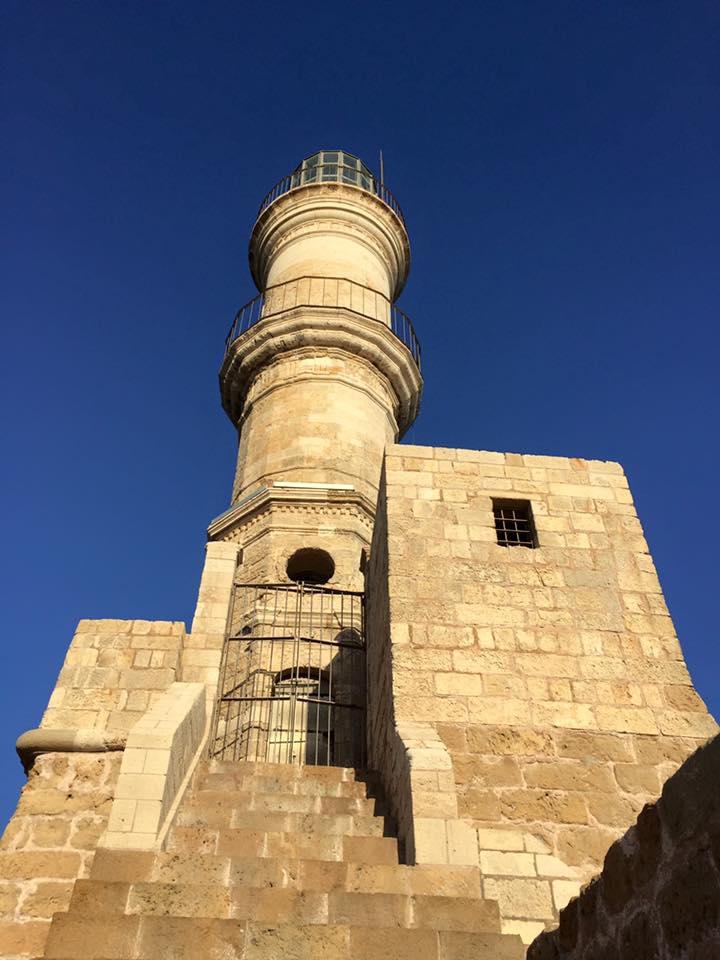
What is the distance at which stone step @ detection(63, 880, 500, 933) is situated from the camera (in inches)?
171

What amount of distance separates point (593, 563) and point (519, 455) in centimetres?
141

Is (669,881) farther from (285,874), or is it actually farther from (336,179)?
(336,179)

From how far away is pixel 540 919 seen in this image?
493 centimetres

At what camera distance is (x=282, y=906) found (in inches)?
174

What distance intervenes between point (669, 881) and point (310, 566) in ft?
32.2

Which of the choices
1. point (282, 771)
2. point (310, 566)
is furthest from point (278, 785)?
point (310, 566)

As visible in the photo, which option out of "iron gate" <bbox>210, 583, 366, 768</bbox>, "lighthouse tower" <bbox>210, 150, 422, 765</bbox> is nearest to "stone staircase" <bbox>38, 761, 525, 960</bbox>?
"lighthouse tower" <bbox>210, 150, 422, 765</bbox>

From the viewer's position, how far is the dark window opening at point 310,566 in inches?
467

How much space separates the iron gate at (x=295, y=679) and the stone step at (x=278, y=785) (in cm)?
272

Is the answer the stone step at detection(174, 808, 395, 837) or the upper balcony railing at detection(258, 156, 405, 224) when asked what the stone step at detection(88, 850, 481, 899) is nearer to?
the stone step at detection(174, 808, 395, 837)

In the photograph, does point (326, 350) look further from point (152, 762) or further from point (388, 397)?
point (152, 762)

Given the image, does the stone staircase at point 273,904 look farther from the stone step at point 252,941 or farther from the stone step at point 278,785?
the stone step at point 278,785

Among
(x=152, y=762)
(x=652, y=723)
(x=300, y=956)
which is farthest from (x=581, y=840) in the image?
(x=152, y=762)

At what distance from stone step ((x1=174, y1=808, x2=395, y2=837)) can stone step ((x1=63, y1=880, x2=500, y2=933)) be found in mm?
1065
